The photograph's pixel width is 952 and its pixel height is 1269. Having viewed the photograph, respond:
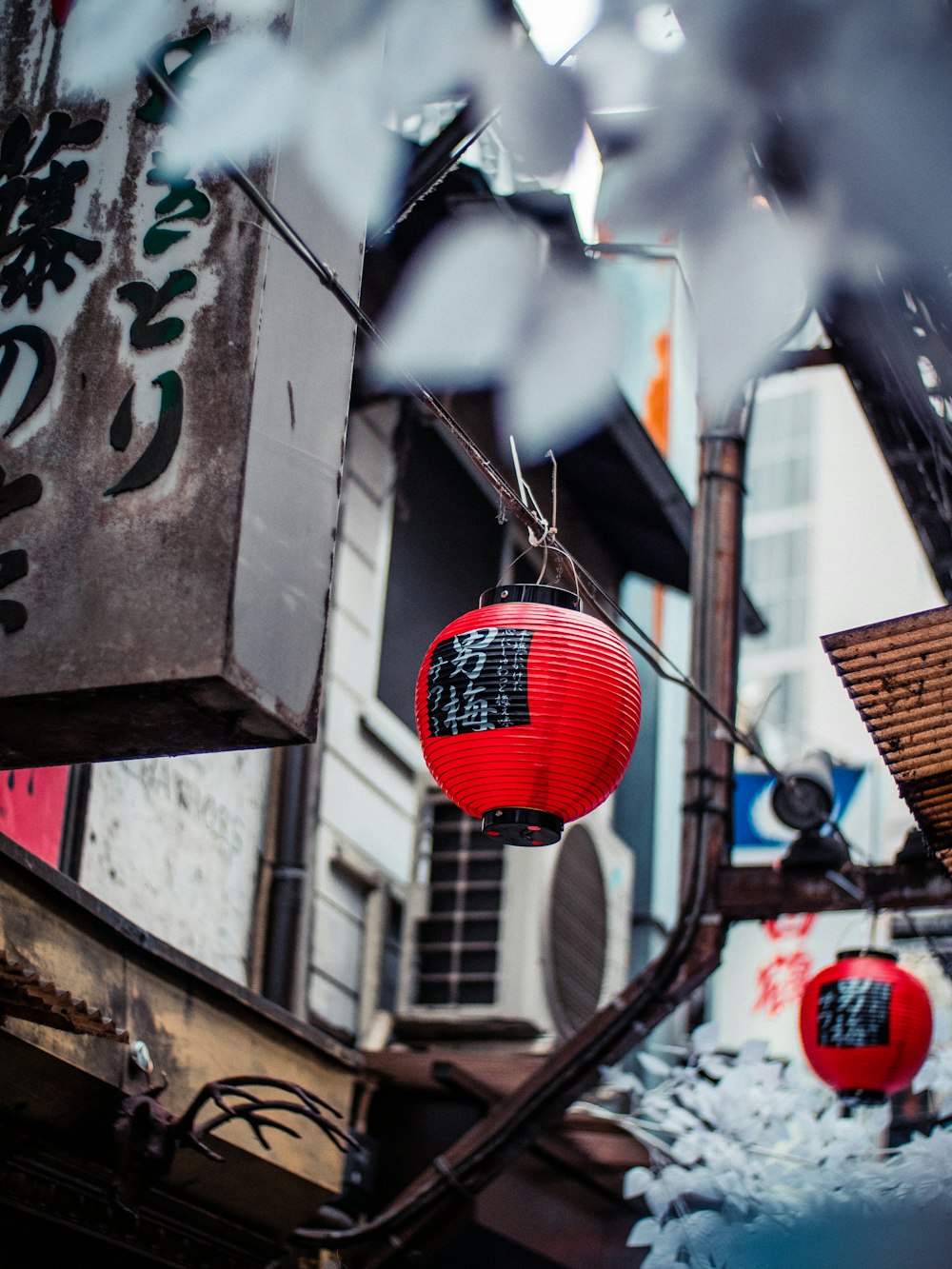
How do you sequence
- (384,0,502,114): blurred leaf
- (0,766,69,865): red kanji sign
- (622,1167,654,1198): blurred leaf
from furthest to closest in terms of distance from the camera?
(622,1167,654,1198): blurred leaf
(384,0,502,114): blurred leaf
(0,766,69,865): red kanji sign

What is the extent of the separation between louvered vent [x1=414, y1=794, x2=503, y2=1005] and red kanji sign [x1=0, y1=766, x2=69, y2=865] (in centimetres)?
407

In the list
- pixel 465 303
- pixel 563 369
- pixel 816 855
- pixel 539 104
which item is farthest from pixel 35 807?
pixel 563 369

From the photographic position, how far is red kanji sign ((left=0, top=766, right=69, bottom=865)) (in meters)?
7.60

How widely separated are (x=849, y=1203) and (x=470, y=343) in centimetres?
592

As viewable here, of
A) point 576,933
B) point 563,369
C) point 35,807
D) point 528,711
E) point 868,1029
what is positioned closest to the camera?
point 528,711

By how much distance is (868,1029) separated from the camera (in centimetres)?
905

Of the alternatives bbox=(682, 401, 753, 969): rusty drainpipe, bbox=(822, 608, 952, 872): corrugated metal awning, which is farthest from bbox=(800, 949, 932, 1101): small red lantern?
bbox=(822, 608, 952, 872): corrugated metal awning

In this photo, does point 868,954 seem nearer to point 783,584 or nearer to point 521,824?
point 521,824

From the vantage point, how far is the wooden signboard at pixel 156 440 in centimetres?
477

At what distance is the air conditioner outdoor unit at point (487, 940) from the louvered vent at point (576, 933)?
14 mm

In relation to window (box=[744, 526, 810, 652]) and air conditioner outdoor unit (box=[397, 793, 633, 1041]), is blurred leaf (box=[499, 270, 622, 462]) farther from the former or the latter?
window (box=[744, 526, 810, 652])

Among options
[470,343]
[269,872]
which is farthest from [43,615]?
[470,343]

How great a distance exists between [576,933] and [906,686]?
7.04 meters

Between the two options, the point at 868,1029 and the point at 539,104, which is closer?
the point at 539,104
